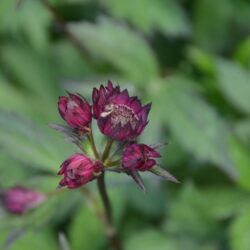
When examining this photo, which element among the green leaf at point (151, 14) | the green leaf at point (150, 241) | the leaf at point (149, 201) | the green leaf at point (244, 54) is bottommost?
the green leaf at point (150, 241)

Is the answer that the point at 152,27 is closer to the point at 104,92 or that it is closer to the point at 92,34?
the point at 92,34

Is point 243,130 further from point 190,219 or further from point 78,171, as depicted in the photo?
point 78,171

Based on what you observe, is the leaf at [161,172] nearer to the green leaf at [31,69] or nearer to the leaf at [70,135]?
the leaf at [70,135]

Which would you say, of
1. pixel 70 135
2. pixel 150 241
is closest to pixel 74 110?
pixel 70 135

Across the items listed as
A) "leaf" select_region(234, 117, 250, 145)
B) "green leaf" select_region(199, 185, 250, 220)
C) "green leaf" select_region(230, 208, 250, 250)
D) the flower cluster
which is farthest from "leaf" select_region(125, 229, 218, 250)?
the flower cluster

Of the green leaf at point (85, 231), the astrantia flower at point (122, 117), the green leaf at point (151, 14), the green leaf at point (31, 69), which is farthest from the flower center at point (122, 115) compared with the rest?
the green leaf at point (31, 69)
